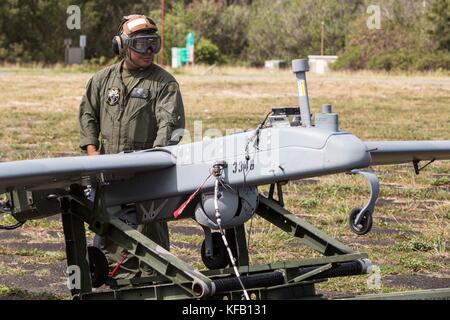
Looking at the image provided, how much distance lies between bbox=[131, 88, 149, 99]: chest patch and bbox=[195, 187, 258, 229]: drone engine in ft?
4.49

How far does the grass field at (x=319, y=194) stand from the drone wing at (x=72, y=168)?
2.07 m

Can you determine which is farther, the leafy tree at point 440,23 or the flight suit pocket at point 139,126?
the leafy tree at point 440,23

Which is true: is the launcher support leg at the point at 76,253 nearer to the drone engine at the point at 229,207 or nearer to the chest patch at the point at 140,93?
the drone engine at the point at 229,207

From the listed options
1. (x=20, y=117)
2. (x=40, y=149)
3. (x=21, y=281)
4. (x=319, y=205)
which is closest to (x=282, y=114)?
(x=21, y=281)

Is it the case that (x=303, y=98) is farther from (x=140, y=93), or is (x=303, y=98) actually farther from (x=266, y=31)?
(x=266, y=31)

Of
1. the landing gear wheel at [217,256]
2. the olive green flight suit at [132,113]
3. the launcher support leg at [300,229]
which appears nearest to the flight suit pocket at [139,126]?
the olive green flight suit at [132,113]

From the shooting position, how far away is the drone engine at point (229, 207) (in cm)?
740

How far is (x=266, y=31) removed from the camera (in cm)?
7319

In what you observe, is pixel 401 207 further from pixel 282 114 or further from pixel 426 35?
pixel 426 35

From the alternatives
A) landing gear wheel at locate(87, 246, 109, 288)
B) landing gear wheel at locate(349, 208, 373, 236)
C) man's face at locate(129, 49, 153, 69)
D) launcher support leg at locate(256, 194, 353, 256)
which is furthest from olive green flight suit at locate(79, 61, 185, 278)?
landing gear wheel at locate(349, 208, 373, 236)

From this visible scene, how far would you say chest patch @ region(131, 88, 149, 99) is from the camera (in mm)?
8578

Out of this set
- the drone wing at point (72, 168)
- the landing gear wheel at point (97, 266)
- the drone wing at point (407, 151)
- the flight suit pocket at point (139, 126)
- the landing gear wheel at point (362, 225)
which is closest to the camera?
the drone wing at point (72, 168)

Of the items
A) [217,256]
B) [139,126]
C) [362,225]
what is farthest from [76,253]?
[362,225]

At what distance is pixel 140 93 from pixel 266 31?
6525 cm
